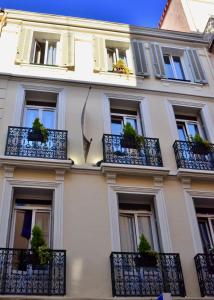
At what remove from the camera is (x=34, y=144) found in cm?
962

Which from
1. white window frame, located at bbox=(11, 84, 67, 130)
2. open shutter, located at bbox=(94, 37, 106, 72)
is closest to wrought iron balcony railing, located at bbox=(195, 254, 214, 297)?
→ white window frame, located at bbox=(11, 84, 67, 130)

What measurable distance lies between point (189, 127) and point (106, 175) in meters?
3.60

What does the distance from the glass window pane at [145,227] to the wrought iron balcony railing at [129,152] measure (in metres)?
1.34

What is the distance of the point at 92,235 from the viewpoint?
8320mm

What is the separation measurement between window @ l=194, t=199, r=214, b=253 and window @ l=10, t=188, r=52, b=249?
349 centimetres

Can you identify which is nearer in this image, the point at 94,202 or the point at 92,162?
the point at 94,202

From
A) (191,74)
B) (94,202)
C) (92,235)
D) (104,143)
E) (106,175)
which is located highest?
(191,74)

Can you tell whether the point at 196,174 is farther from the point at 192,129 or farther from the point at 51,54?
the point at 51,54

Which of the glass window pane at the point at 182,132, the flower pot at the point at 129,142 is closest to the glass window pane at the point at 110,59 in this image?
the glass window pane at the point at 182,132

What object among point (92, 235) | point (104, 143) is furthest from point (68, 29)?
point (92, 235)

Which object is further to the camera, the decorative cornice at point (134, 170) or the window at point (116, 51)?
the window at point (116, 51)

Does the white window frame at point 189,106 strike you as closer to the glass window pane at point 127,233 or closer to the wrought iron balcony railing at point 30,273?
the glass window pane at point 127,233

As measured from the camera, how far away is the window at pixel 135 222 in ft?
28.7

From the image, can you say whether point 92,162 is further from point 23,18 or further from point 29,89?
point 23,18
